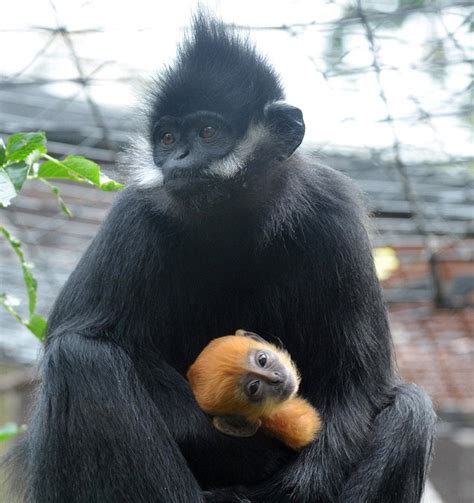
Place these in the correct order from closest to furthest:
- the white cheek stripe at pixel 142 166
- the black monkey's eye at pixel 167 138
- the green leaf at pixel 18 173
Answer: the green leaf at pixel 18 173 < the black monkey's eye at pixel 167 138 < the white cheek stripe at pixel 142 166

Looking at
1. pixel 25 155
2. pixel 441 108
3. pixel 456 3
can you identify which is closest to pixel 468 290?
pixel 441 108

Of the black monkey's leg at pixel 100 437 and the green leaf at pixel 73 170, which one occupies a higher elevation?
the green leaf at pixel 73 170

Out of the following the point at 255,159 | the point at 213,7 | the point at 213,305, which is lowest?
the point at 213,305

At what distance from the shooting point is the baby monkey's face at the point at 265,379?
412 centimetres

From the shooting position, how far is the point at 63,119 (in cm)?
758

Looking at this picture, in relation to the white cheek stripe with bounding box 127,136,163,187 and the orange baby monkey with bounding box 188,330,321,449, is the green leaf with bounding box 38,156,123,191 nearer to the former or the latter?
the white cheek stripe with bounding box 127,136,163,187

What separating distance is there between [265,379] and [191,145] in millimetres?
985

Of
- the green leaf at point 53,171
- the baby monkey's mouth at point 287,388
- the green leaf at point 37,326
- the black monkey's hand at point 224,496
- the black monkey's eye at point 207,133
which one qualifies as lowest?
the black monkey's hand at point 224,496

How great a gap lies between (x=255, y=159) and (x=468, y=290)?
4.51m

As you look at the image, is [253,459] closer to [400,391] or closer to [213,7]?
[400,391]

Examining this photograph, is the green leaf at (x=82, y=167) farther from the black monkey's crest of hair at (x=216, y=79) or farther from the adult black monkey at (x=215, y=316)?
the black monkey's crest of hair at (x=216, y=79)

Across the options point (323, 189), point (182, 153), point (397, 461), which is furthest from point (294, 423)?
point (182, 153)

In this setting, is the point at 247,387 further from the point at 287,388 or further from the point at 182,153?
the point at 182,153

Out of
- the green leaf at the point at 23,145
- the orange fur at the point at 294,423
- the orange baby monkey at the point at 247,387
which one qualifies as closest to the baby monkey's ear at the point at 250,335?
the orange baby monkey at the point at 247,387
